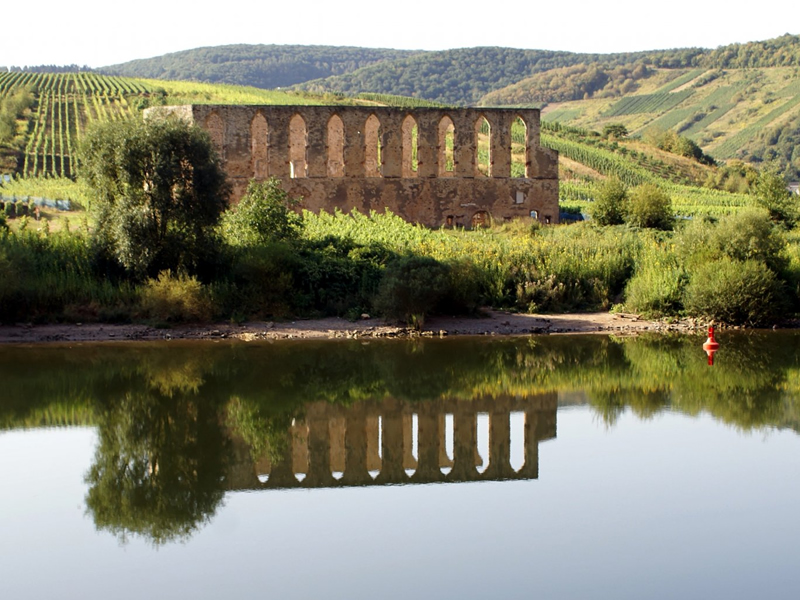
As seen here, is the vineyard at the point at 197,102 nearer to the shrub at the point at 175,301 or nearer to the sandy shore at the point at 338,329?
the shrub at the point at 175,301

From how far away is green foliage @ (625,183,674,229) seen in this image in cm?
3391

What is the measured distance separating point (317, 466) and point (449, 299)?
9748 millimetres

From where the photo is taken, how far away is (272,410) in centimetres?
1502

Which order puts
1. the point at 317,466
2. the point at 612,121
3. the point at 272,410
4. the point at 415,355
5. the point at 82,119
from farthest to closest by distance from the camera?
the point at 612,121, the point at 82,119, the point at 415,355, the point at 272,410, the point at 317,466

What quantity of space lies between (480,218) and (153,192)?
56.6 ft

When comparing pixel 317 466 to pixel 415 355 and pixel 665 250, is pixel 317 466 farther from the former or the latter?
pixel 665 250

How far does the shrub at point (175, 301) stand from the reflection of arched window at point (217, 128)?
47.7 feet

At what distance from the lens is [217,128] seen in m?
35.3

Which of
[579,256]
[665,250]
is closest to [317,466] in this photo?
[579,256]

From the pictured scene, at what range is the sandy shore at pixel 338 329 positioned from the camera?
20281 millimetres

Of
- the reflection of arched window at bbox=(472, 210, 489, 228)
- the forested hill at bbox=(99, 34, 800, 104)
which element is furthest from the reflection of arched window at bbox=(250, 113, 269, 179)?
the forested hill at bbox=(99, 34, 800, 104)

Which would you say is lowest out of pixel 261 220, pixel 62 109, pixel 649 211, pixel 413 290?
pixel 413 290

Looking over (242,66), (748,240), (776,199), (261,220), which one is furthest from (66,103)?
(242,66)

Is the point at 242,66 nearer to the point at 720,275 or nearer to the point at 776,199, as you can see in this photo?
the point at 776,199
